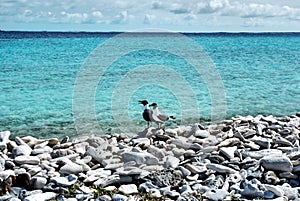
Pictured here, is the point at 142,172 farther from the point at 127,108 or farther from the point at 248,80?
the point at 248,80

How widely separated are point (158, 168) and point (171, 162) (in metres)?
0.18

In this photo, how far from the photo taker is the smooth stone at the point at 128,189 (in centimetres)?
439

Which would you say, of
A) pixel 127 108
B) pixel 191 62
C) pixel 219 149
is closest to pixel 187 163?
pixel 219 149

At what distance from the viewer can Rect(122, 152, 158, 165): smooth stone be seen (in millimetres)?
5059

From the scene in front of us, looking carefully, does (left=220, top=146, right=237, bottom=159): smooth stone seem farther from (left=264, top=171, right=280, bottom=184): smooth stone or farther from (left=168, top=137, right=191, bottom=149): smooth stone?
(left=264, top=171, right=280, bottom=184): smooth stone

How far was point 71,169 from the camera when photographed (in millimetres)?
4883

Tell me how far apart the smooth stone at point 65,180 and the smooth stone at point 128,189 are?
0.50m

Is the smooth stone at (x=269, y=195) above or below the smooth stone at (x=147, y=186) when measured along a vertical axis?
above

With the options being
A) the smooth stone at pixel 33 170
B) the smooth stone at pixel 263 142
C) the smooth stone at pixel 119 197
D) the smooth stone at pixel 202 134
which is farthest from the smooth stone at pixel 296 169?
the smooth stone at pixel 33 170

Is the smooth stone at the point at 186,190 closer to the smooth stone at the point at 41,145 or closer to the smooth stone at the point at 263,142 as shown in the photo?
the smooth stone at the point at 263,142

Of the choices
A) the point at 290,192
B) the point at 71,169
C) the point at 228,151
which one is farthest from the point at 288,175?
the point at 71,169

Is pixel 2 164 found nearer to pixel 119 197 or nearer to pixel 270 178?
pixel 119 197

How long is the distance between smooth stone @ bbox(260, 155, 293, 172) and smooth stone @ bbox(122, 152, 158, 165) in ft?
3.72

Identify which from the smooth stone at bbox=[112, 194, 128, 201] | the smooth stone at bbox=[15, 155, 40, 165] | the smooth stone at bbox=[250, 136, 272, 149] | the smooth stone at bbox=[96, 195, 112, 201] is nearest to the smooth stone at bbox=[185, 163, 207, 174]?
the smooth stone at bbox=[112, 194, 128, 201]
